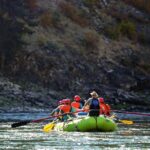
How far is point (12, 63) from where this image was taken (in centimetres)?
5506

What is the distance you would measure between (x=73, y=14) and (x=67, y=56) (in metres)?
7.02

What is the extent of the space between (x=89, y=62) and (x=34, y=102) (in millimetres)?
9323

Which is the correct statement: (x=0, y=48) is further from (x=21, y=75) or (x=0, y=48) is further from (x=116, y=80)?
(x=116, y=80)

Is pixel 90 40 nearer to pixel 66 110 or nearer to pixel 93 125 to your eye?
pixel 66 110

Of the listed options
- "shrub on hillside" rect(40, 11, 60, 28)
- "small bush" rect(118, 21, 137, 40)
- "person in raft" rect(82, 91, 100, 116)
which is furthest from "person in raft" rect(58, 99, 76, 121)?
"small bush" rect(118, 21, 137, 40)

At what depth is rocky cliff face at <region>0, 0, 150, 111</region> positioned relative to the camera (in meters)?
51.6

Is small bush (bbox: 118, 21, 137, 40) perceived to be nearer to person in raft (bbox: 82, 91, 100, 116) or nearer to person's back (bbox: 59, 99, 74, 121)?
person's back (bbox: 59, 99, 74, 121)

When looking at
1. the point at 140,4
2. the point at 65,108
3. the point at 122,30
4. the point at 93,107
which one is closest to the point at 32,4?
the point at 122,30

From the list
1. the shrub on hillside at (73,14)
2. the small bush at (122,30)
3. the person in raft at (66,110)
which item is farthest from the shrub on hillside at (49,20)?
the person in raft at (66,110)

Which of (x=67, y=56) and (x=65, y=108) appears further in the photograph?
(x=67, y=56)

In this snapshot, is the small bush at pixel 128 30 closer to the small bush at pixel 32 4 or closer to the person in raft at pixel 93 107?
the small bush at pixel 32 4

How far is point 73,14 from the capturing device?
6181 centimetres

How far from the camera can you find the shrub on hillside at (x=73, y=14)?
61.5 meters

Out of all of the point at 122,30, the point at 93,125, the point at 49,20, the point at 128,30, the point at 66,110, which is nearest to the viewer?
the point at 93,125
